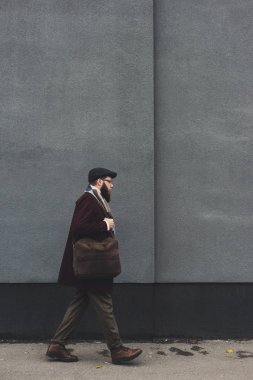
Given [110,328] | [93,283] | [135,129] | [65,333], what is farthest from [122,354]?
[135,129]

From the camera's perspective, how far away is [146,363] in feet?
17.8

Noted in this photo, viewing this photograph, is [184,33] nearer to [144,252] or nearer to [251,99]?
[251,99]

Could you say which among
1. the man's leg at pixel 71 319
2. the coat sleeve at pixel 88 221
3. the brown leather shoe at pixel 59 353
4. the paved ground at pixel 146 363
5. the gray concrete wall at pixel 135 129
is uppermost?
the gray concrete wall at pixel 135 129

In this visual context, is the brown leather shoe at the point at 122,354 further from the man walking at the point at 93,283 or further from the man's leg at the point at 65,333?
the man's leg at the point at 65,333

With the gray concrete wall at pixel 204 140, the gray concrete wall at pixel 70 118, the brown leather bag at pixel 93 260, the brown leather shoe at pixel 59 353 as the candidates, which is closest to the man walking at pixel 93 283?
the brown leather shoe at pixel 59 353

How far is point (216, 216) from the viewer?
6.27 m

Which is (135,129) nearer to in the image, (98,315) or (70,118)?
(70,118)

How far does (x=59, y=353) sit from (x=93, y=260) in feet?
3.32

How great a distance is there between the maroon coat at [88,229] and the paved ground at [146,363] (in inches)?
30.3

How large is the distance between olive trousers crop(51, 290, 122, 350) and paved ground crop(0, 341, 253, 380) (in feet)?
0.88

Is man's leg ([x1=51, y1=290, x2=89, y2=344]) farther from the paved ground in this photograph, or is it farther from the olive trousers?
the paved ground

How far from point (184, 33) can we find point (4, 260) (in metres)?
3.30

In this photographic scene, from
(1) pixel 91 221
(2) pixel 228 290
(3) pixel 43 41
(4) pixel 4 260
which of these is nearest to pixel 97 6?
(3) pixel 43 41

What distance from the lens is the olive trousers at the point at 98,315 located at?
17.2 feet
